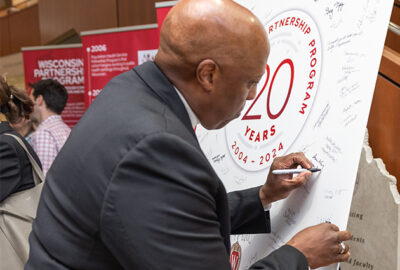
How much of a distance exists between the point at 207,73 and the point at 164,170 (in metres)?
0.29

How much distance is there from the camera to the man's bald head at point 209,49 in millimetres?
1049

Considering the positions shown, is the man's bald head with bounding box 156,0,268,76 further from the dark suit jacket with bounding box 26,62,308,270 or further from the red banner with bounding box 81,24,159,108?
the red banner with bounding box 81,24,159,108

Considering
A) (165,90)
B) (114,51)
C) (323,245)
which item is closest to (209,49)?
(165,90)

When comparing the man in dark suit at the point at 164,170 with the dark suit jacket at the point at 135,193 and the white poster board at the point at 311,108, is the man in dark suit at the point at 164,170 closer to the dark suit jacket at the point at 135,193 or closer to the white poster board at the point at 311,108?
the dark suit jacket at the point at 135,193

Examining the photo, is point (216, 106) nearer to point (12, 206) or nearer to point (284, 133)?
point (284, 133)

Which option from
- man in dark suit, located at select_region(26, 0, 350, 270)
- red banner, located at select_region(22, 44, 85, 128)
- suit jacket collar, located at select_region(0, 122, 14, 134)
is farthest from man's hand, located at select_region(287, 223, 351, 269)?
red banner, located at select_region(22, 44, 85, 128)

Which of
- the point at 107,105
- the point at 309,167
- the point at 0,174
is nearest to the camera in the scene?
the point at 107,105

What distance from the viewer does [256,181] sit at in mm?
1628

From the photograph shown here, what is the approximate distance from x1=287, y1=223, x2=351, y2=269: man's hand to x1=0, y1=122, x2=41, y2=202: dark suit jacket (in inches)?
56.5

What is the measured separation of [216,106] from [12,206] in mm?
1382

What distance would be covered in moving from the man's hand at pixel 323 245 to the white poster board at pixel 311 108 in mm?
39

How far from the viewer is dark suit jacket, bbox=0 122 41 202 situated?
81.8 inches

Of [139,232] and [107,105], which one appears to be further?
[107,105]

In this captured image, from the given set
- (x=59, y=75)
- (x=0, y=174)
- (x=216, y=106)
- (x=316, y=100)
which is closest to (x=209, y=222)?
(x=216, y=106)
